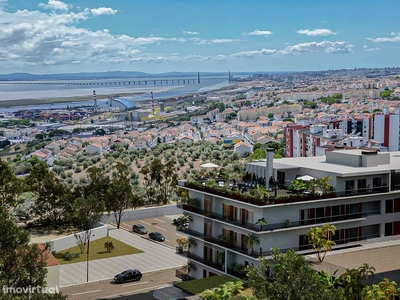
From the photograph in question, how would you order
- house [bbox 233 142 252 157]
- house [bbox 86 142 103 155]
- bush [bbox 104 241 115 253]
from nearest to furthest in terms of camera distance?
bush [bbox 104 241 115 253] < house [bbox 233 142 252 157] < house [bbox 86 142 103 155]

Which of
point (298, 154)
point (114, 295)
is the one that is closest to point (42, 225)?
point (114, 295)

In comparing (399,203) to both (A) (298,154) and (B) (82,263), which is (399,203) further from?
(A) (298,154)

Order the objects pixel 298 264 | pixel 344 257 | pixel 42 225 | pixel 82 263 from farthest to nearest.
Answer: pixel 42 225 < pixel 82 263 < pixel 344 257 < pixel 298 264

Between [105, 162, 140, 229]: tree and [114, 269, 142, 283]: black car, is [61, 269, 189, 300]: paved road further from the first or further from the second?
[105, 162, 140, 229]: tree

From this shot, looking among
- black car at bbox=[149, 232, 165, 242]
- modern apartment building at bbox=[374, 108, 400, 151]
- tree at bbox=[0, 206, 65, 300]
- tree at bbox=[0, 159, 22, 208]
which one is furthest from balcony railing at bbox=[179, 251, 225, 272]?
modern apartment building at bbox=[374, 108, 400, 151]

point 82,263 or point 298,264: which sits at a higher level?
point 298,264

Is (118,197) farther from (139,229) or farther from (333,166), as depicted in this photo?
(333,166)

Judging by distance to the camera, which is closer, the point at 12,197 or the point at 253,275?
the point at 253,275

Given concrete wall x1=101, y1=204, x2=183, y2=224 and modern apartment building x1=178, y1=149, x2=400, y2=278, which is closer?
modern apartment building x1=178, y1=149, x2=400, y2=278
